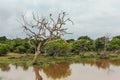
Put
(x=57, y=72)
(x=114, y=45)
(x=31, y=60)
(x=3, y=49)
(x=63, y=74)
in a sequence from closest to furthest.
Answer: (x=63, y=74), (x=57, y=72), (x=31, y=60), (x=3, y=49), (x=114, y=45)

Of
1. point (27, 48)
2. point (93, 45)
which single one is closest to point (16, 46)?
point (27, 48)

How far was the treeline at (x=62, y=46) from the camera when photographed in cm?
4691

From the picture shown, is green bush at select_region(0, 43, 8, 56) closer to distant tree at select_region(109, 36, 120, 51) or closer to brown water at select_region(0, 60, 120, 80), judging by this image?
brown water at select_region(0, 60, 120, 80)

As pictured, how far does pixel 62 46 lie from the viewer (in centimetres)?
4659

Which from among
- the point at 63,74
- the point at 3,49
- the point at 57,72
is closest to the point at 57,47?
the point at 3,49

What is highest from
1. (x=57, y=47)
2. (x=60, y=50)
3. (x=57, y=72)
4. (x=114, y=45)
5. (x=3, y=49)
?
(x=114, y=45)

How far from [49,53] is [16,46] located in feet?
31.0

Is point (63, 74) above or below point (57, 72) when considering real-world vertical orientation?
below

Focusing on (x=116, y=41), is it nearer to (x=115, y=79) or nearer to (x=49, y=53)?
(x=49, y=53)

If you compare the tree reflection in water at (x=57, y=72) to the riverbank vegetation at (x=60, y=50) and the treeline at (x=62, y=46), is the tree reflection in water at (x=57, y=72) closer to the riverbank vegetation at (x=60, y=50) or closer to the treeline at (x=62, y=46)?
the riverbank vegetation at (x=60, y=50)

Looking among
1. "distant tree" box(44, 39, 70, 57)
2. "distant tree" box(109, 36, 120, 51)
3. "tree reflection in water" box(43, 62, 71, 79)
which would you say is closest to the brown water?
"tree reflection in water" box(43, 62, 71, 79)

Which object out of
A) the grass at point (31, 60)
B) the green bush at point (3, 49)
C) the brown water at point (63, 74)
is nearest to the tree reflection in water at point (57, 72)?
the brown water at point (63, 74)

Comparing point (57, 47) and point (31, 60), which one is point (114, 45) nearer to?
point (57, 47)

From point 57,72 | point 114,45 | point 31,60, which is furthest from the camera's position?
point 114,45
